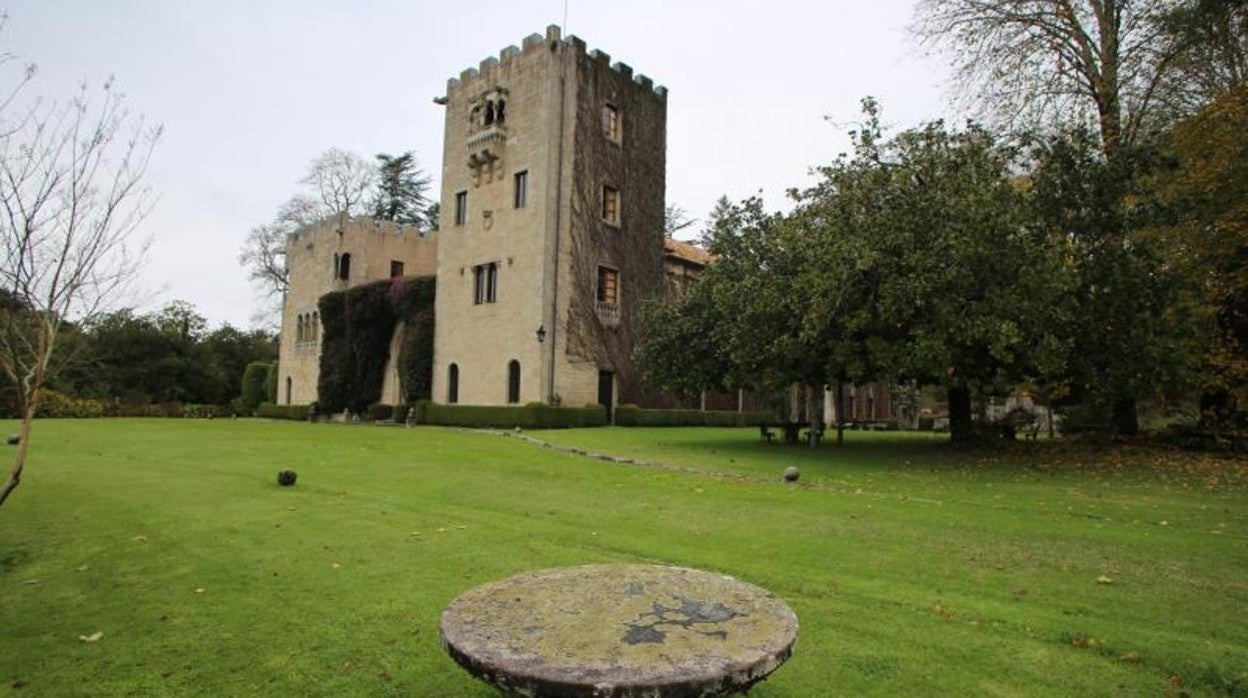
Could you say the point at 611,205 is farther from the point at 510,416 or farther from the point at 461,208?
the point at 510,416

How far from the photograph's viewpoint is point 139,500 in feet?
32.1

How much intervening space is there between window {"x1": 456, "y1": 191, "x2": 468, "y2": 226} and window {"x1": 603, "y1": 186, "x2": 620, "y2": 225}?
6.43 metres

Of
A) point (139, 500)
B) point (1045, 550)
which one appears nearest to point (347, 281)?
point (139, 500)

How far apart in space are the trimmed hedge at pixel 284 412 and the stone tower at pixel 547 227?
9.95m

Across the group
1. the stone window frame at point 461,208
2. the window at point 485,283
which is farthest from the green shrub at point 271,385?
the window at point 485,283

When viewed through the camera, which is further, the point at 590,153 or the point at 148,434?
the point at 590,153

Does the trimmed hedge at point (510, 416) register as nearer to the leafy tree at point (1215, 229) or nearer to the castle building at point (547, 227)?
the castle building at point (547, 227)

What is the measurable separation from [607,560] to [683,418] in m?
26.1

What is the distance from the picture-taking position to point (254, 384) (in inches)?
1897

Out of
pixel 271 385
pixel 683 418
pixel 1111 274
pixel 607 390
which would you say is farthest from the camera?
pixel 271 385

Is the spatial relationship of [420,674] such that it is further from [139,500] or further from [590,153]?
[590,153]

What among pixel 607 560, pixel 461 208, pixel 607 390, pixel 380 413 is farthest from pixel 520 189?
pixel 607 560

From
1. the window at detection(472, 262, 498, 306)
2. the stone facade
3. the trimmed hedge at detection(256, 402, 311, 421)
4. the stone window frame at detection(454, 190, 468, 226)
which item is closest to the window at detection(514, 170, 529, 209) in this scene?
the window at detection(472, 262, 498, 306)

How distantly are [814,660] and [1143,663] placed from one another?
6.54ft
